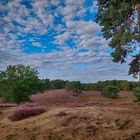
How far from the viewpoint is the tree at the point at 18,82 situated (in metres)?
38.9

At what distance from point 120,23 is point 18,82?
18586 millimetres

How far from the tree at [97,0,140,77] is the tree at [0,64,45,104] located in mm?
15175

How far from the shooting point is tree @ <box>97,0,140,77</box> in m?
24.4

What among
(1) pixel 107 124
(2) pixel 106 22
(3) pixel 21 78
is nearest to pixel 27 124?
(1) pixel 107 124

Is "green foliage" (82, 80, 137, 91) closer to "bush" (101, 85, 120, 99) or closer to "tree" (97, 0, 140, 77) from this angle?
"bush" (101, 85, 120, 99)

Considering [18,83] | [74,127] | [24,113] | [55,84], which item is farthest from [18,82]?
[55,84]

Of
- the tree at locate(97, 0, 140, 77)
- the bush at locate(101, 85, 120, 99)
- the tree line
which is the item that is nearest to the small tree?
the bush at locate(101, 85, 120, 99)

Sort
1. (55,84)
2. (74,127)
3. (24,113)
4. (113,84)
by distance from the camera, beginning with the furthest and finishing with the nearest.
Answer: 1. (55,84)
2. (113,84)
3. (24,113)
4. (74,127)

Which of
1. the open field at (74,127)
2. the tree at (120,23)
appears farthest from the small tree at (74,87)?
the open field at (74,127)

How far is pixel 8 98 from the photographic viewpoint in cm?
4031

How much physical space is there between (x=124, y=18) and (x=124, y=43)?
2.33 meters

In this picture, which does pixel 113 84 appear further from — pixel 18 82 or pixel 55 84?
pixel 18 82

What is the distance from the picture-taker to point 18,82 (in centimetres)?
3875

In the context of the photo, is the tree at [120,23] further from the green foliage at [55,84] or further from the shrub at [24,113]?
the green foliage at [55,84]
